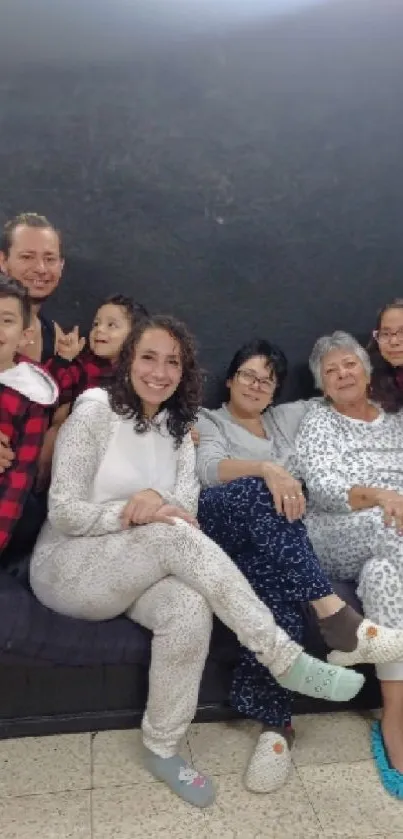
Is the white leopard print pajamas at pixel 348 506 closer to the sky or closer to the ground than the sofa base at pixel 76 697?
closer to the sky

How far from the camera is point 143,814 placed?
1509 mm

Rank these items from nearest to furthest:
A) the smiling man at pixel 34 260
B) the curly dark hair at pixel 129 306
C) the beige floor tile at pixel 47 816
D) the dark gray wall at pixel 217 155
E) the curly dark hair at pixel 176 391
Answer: the beige floor tile at pixel 47 816, the curly dark hair at pixel 176 391, the smiling man at pixel 34 260, the curly dark hair at pixel 129 306, the dark gray wall at pixel 217 155

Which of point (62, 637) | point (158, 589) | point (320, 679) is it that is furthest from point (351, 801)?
point (62, 637)

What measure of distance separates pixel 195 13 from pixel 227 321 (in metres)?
1.06

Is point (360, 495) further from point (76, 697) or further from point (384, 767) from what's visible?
point (76, 697)

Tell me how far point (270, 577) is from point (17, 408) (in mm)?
783

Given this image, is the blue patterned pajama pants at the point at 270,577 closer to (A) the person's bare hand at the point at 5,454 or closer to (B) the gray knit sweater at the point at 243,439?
(B) the gray knit sweater at the point at 243,439

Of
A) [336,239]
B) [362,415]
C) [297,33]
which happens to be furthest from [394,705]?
[297,33]

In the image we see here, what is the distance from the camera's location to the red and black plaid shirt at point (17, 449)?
1.73 meters

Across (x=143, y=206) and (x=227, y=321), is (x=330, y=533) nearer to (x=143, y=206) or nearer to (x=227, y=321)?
(x=227, y=321)

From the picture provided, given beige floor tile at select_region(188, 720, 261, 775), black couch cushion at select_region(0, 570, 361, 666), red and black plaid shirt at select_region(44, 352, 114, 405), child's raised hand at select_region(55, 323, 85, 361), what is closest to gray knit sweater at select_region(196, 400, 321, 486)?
red and black plaid shirt at select_region(44, 352, 114, 405)

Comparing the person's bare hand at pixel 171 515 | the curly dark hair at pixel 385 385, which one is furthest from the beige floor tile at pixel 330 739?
the curly dark hair at pixel 385 385

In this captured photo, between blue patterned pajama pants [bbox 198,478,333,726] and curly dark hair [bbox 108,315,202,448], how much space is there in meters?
0.26

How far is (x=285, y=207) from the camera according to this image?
2516 millimetres
